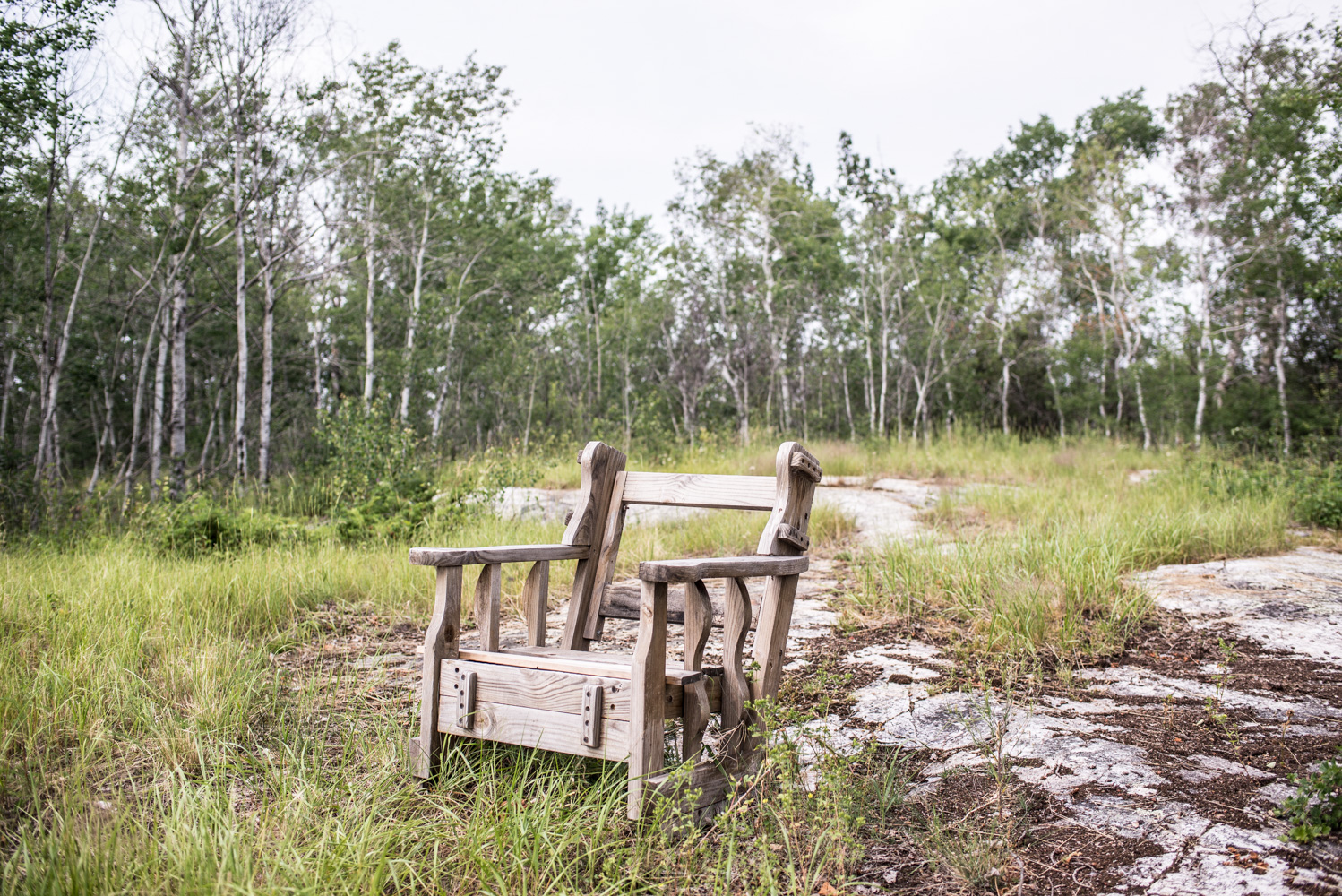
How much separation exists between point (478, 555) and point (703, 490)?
2.71 feet

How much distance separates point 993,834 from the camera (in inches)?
87.3

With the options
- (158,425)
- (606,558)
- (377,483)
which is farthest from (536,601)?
(158,425)

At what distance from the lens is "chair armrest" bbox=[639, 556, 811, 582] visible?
211 centimetres

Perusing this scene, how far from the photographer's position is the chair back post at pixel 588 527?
9.99 ft

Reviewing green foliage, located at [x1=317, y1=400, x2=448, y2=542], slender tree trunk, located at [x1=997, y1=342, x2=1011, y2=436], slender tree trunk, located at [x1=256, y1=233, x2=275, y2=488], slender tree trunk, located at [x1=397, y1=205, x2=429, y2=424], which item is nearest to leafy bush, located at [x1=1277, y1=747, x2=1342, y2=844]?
green foliage, located at [x1=317, y1=400, x2=448, y2=542]

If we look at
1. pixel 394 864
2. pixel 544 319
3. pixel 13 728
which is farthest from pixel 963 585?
pixel 544 319

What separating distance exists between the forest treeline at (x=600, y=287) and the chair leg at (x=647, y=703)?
34.7 feet

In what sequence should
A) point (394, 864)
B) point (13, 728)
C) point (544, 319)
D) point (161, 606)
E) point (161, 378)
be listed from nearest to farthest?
point (394, 864) → point (13, 728) → point (161, 606) → point (161, 378) → point (544, 319)

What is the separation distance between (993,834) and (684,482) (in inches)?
57.9

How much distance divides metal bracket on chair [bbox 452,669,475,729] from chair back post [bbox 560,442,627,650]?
61 centimetres

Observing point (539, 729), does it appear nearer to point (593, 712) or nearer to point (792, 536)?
point (593, 712)

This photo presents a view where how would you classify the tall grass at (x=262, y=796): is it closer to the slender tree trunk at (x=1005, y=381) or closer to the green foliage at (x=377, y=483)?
the green foliage at (x=377, y=483)

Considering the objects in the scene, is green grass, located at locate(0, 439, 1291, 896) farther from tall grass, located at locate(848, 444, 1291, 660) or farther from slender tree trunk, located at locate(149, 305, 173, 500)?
slender tree trunk, located at locate(149, 305, 173, 500)

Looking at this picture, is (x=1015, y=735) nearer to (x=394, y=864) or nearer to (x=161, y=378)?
(x=394, y=864)
